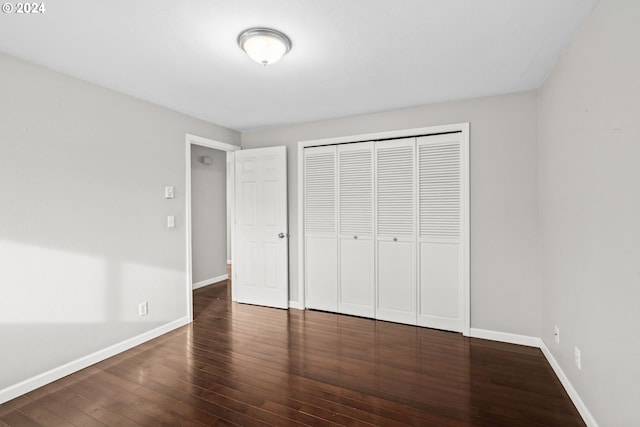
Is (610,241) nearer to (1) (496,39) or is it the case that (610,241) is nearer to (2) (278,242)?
(1) (496,39)

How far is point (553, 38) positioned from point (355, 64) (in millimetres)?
1348

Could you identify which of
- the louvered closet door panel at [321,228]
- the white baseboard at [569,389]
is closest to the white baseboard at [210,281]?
the louvered closet door panel at [321,228]

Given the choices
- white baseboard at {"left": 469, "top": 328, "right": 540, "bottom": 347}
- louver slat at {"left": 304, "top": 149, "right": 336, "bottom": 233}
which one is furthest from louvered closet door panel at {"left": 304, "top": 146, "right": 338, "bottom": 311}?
white baseboard at {"left": 469, "top": 328, "right": 540, "bottom": 347}

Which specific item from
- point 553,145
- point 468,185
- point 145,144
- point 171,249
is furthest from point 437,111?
point 171,249

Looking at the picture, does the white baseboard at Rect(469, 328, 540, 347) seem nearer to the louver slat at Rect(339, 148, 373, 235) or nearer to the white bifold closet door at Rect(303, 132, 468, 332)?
the white bifold closet door at Rect(303, 132, 468, 332)

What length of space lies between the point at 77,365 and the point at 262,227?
93.8 inches

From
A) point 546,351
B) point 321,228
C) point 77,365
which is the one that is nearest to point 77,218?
point 77,365

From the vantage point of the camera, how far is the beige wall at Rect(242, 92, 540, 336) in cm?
300

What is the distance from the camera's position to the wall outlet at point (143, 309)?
3.16m

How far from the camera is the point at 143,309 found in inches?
126

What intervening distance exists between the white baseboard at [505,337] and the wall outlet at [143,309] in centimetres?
342

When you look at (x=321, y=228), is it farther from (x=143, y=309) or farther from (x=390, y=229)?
(x=143, y=309)

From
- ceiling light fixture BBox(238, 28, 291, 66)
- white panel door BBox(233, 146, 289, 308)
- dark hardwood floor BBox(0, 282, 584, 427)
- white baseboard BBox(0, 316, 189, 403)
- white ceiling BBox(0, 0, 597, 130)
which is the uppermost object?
white ceiling BBox(0, 0, 597, 130)

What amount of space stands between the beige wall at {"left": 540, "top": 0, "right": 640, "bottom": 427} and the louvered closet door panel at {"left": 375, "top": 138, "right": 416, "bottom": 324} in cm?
135
